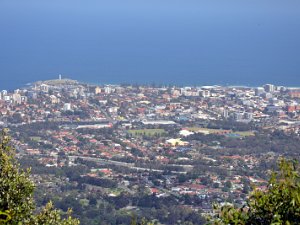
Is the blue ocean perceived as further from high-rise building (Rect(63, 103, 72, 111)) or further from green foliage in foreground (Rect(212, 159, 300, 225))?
green foliage in foreground (Rect(212, 159, 300, 225))

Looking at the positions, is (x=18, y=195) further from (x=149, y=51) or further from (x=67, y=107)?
(x=149, y=51)

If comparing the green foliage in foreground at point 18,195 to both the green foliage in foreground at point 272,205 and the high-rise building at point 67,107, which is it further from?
the high-rise building at point 67,107

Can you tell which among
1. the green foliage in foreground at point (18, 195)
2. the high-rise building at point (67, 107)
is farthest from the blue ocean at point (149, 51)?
the green foliage in foreground at point (18, 195)

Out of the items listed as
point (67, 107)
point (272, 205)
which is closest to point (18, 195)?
point (272, 205)

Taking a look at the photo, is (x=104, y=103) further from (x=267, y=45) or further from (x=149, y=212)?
(x=267, y=45)

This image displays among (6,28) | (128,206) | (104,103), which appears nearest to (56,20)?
(6,28)
